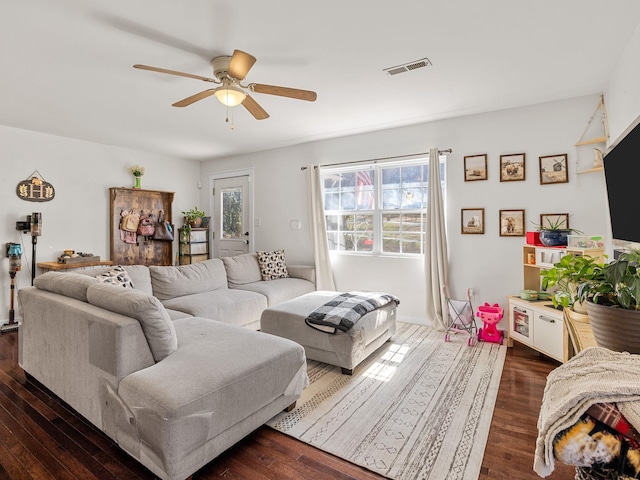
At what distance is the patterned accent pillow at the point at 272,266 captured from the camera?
450 centimetres

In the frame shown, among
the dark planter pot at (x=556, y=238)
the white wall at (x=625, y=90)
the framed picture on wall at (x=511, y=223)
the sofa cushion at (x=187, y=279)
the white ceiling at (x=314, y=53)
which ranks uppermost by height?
the white ceiling at (x=314, y=53)

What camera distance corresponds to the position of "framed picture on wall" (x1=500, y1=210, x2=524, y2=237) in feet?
11.2

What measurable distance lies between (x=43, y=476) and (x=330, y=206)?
3.85 metres

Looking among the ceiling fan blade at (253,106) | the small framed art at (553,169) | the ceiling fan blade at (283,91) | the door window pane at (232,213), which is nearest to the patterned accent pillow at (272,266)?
the door window pane at (232,213)

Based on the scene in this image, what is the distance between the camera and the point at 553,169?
322 cm

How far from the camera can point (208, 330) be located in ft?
7.48

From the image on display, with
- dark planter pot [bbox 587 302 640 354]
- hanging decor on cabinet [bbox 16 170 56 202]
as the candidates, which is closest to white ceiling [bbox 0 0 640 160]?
hanging decor on cabinet [bbox 16 170 56 202]

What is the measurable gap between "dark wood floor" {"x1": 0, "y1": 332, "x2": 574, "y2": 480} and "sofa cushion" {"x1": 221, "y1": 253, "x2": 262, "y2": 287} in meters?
2.15

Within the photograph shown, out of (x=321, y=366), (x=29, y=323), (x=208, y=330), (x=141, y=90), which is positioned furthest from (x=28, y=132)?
(x=321, y=366)

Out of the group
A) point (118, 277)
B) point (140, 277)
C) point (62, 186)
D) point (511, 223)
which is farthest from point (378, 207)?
point (62, 186)

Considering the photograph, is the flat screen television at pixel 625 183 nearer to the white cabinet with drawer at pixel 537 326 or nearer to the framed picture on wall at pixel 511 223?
the white cabinet with drawer at pixel 537 326

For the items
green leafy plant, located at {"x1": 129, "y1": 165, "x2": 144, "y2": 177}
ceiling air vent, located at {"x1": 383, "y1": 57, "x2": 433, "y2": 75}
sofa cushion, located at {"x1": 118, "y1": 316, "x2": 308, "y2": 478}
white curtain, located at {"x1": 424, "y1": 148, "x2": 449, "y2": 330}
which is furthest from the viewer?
green leafy plant, located at {"x1": 129, "y1": 165, "x2": 144, "y2": 177}

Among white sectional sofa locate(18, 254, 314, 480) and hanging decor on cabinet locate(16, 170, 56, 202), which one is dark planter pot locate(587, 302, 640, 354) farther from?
hanging decor on cabinet locate(16, 170, 56, 202)

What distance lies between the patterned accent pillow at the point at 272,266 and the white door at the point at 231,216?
3.39 feet
